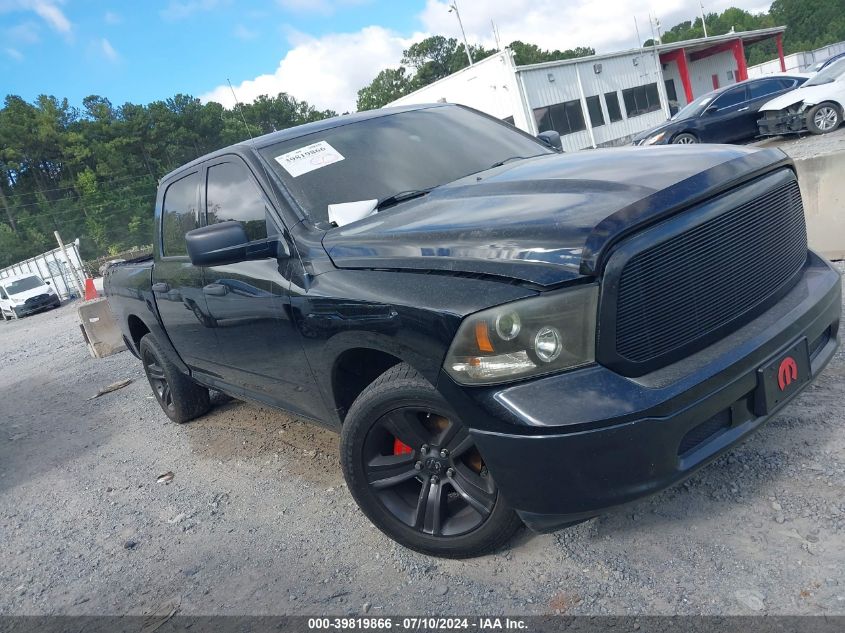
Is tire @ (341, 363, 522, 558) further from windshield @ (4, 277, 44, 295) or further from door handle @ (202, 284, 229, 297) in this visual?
windshield @ (4, 277, 44, 295)

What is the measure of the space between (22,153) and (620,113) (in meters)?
61.8

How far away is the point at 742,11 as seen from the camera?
391 ft

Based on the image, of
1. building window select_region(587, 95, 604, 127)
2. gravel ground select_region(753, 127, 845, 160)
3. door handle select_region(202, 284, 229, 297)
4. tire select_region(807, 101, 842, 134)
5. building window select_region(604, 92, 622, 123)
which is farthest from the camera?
building window select_region(604, 92, 622, 123)

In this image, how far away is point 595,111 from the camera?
32.7 metres

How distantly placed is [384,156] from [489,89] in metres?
27.2

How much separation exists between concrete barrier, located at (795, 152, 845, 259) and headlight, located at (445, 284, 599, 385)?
4.57m

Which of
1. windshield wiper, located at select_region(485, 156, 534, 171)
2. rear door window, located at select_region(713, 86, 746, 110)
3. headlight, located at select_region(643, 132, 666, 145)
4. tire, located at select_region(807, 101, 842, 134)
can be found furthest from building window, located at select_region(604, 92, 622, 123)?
windshield wiper, located at select_region(485, 156, 534, 171)

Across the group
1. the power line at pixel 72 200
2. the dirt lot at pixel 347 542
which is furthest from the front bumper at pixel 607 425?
the power line at pixel 72 200

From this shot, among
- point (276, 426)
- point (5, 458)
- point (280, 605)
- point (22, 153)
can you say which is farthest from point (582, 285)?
point (22, 153)

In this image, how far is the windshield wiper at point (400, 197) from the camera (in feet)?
10.7

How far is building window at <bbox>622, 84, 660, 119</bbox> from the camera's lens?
3453cm

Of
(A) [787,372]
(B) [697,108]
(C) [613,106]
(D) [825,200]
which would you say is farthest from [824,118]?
(C) [613,106]

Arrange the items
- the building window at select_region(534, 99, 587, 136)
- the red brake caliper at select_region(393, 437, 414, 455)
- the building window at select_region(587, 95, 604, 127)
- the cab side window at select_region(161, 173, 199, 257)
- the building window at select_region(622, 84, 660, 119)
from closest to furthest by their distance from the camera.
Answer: the red brake caliper at select_region(393, 437, 414, 455) → the cab side window at select_region(161, 173, 199, 257) → the building window at select_region(534, 99, 587, 136) → the building window at select_region(587, 95, 604, 127) → the building window at select_region(622, 84, 660, 119)

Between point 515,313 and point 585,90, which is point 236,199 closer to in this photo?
point 515,313
